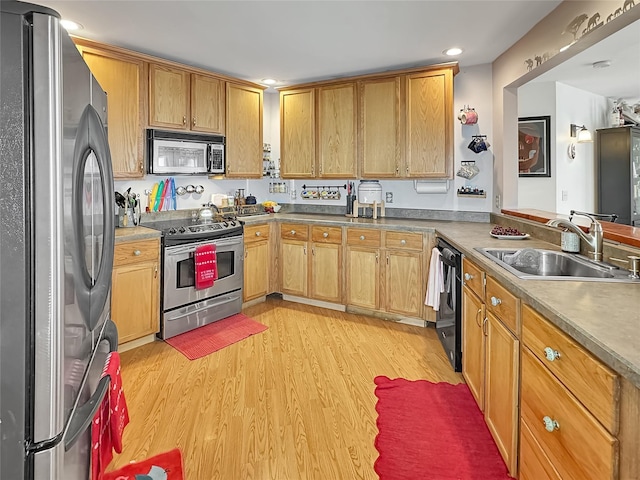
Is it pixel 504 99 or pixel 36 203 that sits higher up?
pixel 504 99

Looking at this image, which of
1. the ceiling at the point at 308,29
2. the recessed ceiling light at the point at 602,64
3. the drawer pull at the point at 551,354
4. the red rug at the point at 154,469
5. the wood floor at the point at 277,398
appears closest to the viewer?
the drawer pull at the point at 551,354

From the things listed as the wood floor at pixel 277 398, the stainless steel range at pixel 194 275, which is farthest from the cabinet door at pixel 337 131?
the wood floor at pixel 277 398

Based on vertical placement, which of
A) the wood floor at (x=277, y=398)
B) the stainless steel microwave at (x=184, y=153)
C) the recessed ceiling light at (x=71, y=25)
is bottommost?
the wood floor at (x=277, y=398)

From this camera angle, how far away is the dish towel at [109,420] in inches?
50.0

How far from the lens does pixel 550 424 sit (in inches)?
50.7

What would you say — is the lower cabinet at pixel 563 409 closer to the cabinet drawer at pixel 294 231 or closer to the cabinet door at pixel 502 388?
the cabinet door at pixel 502 388

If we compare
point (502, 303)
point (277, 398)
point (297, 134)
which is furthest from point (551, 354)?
point (297, 134)

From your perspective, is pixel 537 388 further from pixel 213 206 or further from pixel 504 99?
pixel 213 206

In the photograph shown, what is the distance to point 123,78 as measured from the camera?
3240mm

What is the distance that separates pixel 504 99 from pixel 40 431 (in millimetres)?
3876

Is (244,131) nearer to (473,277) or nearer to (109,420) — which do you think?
(473,277)

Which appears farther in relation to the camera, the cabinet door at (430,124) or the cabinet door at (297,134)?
the cabinet door at (297,134)

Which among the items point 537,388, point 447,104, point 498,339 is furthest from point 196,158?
point 537,388

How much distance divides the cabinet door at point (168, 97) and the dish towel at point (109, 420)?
2601 mm
